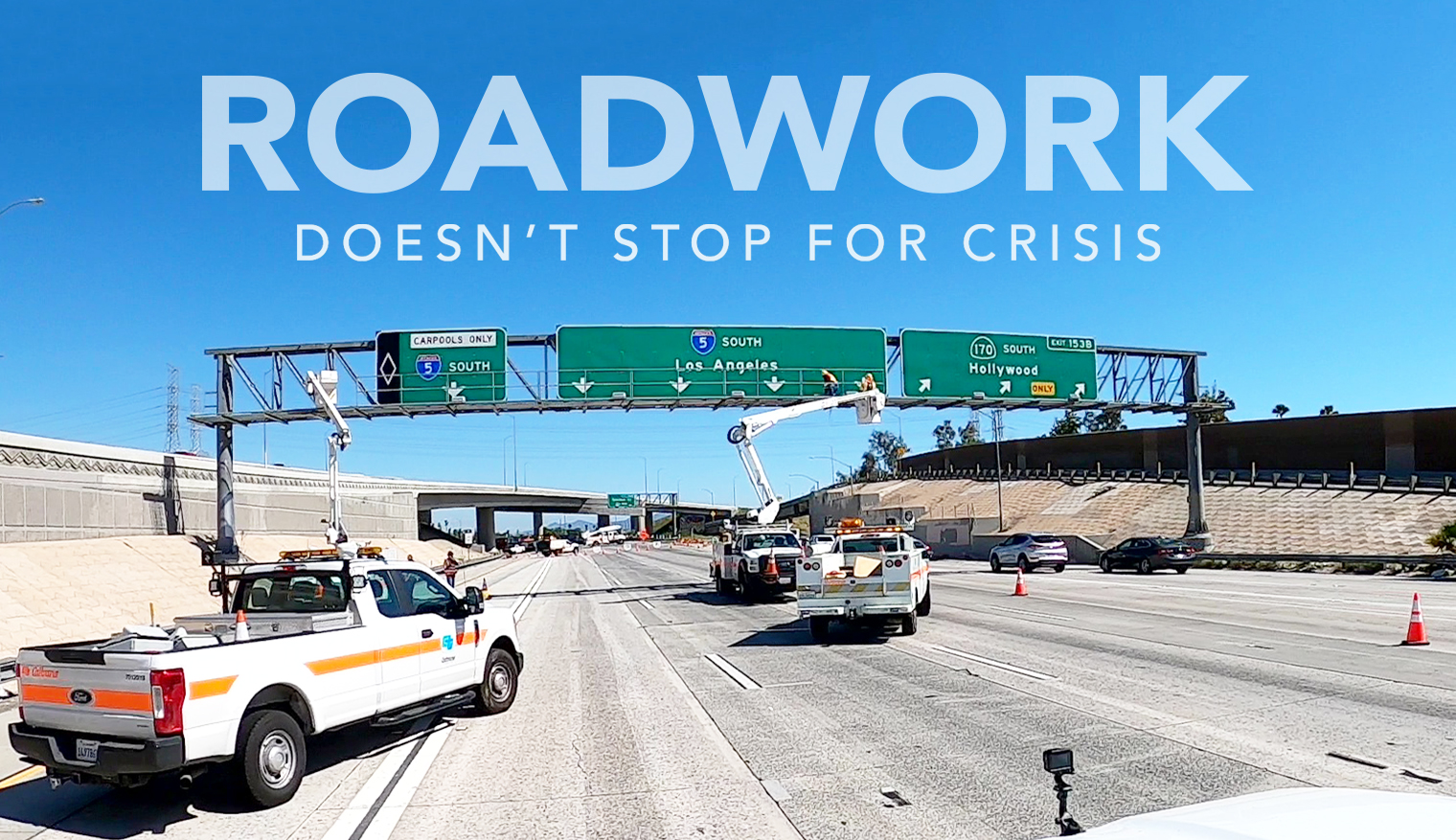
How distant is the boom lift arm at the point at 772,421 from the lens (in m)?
29.4

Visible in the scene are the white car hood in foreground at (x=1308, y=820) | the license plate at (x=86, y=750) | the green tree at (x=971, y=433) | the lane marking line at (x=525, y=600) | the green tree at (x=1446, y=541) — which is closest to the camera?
the white car hood in foreground at (x=1308, y=820)

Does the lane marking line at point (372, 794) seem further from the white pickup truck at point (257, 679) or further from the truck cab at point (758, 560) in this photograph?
the truck cab at point (758, 560)

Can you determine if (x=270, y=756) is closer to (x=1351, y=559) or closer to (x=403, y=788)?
(x=403, y=788)

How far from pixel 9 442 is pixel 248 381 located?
22.8 ft

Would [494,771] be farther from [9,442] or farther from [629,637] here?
[9,442]

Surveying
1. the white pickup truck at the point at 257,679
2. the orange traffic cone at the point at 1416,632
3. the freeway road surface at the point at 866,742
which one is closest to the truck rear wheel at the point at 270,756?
the white pickup truck at the point at 257,679

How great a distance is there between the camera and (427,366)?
3475 centimetres

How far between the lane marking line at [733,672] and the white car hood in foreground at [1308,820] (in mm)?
10490

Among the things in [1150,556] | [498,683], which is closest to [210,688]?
[498,683]

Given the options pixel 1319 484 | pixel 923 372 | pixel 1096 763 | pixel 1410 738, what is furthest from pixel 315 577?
pixel 1319 484

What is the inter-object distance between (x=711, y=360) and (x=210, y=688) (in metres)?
28.5

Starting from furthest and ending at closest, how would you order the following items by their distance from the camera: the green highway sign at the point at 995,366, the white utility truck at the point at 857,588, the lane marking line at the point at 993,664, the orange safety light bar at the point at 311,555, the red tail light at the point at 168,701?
the green highway sign at the point at 995,366, the white utility truck at the point at 857,588, the lane marking line at the point at 993,664, the orange safety light bar at the point at 311,555, the red tail light at the point at 168,701

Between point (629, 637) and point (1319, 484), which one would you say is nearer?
point (629, 637)

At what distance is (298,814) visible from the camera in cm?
798
